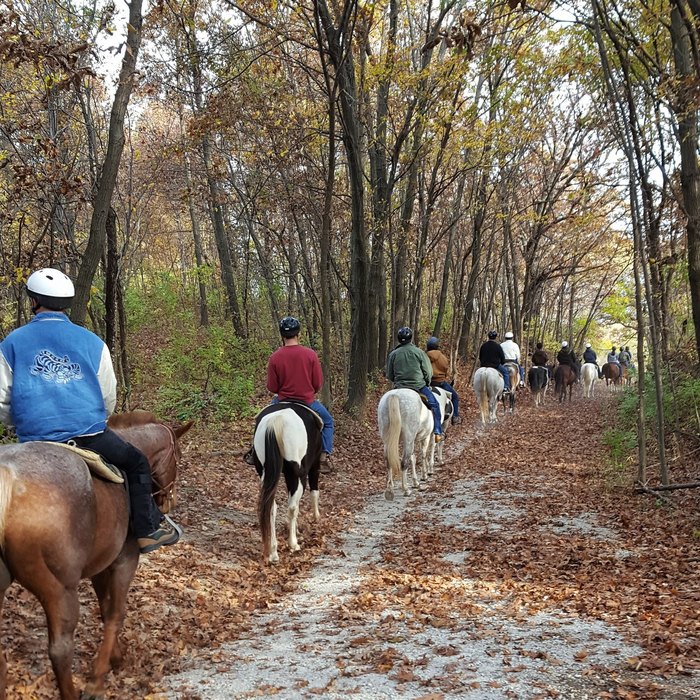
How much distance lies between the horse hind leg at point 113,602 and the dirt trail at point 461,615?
472 mm

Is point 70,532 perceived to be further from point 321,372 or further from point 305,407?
point 321,372

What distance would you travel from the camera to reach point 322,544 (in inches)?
310

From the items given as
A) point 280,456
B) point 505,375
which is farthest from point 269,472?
point 505,375

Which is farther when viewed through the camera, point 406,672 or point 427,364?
point 427,364

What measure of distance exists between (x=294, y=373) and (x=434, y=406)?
191 inches

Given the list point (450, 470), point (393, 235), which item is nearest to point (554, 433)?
point (450, 470)

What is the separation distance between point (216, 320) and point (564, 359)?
15134 millimetres

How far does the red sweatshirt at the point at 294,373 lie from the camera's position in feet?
25.5

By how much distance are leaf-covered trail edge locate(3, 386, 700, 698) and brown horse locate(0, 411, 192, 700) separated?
83cm

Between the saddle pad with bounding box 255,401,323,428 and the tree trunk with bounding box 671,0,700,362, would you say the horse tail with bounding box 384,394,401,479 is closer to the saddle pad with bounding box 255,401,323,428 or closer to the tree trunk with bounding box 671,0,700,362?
the saddle pad with bounding box 255,401,323,428

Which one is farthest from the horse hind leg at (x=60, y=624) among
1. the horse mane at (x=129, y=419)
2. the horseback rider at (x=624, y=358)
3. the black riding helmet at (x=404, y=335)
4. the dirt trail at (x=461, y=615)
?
the horseback rider at (x=624, y=358)

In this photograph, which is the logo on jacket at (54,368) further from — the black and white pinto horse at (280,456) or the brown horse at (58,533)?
the black and white pinto horse at (280,456)

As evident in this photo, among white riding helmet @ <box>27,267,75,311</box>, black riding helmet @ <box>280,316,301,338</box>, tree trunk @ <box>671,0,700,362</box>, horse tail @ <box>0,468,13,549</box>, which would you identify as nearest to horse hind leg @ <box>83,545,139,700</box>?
horse tail @ <box>0,468,13,549</box>

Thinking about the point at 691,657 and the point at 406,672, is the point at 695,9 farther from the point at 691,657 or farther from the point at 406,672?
the point at 406,672
